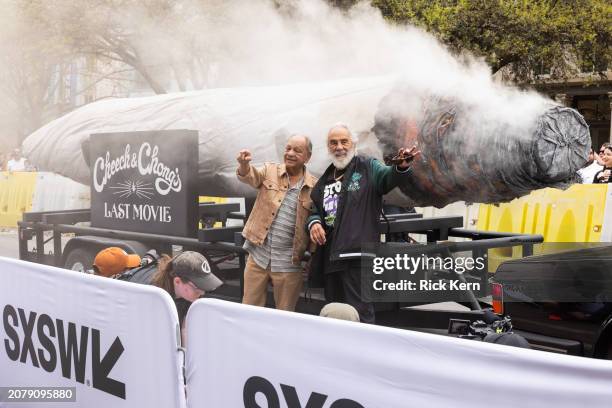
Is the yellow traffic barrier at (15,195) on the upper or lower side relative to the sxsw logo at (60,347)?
upper

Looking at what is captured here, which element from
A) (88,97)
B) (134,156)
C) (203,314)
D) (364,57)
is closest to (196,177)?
(134,156)

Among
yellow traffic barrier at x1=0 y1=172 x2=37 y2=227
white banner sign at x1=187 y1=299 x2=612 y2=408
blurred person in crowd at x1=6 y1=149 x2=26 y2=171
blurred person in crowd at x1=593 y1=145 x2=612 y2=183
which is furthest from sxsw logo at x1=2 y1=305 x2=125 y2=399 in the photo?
blurred person in crowd at x1=6 y1=149 x2=26 y2=171

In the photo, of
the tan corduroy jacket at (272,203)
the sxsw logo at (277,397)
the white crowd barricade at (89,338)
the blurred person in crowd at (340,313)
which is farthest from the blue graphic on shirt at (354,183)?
the sxsw logo at (277,397)

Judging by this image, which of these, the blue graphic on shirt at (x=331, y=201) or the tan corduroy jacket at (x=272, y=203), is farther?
the tan corduroy jacket at (x=272, y=203)

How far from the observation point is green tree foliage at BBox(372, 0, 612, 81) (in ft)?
59.3

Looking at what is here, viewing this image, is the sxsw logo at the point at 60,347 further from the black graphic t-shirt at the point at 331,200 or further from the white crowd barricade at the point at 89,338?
the black graphic t-shirt at the point at 331,200

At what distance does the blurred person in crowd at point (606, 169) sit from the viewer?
9.84 meters

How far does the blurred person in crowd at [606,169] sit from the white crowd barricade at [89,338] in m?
7.67

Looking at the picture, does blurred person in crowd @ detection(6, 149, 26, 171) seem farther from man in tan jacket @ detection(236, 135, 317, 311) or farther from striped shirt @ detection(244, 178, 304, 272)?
striped shirt @ detection(244, 178, 304, 272)

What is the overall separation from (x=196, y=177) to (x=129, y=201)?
3.60ft

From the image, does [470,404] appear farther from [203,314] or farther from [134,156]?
[134,156]

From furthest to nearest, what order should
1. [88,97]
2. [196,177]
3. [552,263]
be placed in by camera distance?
[88,97]
[196,177]
[552,263]

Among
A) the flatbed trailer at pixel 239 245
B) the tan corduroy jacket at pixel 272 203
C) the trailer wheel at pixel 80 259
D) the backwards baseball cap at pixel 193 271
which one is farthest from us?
the trailer wheel at pixel 80 259

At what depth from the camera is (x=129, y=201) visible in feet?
23.9
